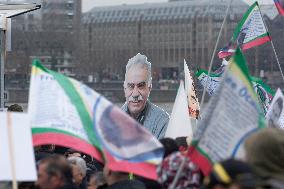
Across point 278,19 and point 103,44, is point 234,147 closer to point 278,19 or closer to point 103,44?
point 278,19

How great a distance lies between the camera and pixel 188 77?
11.3m

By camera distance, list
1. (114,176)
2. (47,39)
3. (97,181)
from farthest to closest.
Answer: (47,39) → (97,181) → (114,176)

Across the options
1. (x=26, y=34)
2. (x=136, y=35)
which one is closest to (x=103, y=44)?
(x=136, y=35)

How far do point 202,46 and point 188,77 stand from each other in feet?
326

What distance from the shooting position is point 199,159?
558 centimetres

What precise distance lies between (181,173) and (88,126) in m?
0.68

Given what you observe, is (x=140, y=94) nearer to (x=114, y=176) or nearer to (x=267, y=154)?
(x=114, y=176)

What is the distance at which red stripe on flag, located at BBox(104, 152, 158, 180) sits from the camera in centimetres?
587

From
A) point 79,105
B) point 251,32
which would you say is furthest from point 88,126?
point 251,32

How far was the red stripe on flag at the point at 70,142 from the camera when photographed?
19.9 feet

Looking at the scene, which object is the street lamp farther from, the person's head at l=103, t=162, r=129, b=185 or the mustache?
the person's head at l=103, t=162, r=129, b=185

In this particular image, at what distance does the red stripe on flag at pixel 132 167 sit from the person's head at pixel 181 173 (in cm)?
15

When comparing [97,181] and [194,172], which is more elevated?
[194,172]

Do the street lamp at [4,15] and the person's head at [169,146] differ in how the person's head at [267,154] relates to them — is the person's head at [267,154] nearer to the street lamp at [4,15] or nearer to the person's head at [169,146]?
the person's head at [169,146]
